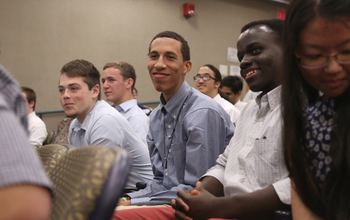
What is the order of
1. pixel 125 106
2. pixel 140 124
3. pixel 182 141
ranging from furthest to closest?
pixel 125 106 < pixel 140 124 < pixel 182 141

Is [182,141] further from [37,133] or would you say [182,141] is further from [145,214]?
[37,133]

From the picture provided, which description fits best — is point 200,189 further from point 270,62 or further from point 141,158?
point 141,158

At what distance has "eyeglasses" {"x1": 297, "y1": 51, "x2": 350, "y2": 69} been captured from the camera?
93 cm

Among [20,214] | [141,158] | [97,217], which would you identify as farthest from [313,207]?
[141,158]

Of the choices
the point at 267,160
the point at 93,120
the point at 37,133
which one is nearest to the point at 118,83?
the point at 37,133

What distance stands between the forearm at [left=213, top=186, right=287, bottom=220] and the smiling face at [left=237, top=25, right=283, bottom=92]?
487mm

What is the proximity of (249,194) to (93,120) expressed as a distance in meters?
1.52

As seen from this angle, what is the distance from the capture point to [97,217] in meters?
0.60

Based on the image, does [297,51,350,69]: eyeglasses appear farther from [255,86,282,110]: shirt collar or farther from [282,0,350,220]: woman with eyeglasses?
[255,86,282,110]: shirt collar

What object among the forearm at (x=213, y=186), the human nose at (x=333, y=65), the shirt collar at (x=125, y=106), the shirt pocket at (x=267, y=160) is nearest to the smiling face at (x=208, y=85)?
the shirt collar at (x=125, y=106)

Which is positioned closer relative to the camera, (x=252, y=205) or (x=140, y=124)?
(x=252, y=205)

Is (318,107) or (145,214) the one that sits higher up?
(318,107)

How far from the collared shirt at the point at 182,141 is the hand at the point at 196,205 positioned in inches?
15.6

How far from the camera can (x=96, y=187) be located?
1.99ft
